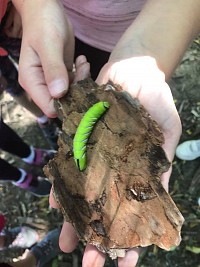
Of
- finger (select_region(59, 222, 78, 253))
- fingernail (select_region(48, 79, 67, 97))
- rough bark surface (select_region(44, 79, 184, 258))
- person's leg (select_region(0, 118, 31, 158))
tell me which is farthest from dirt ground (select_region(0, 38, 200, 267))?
fingernail (select_region(48, 79, 67, 97))

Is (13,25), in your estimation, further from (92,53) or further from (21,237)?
(21,237)

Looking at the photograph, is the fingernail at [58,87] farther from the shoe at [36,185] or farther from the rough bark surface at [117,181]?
the shoe at [36,185]

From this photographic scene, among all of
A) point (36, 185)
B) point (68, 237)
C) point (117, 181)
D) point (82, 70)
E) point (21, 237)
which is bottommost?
point (21, 237)

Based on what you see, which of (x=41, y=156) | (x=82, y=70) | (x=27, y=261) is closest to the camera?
(x=82, y=70)

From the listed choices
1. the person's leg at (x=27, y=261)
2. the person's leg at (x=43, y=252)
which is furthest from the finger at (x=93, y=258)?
the person's leg at (x=43, y=252)

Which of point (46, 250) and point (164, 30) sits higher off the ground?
point (164, 30)

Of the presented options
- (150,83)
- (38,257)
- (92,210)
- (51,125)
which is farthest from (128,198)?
(51,125)

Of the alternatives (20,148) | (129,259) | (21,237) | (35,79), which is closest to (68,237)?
(129,259)
